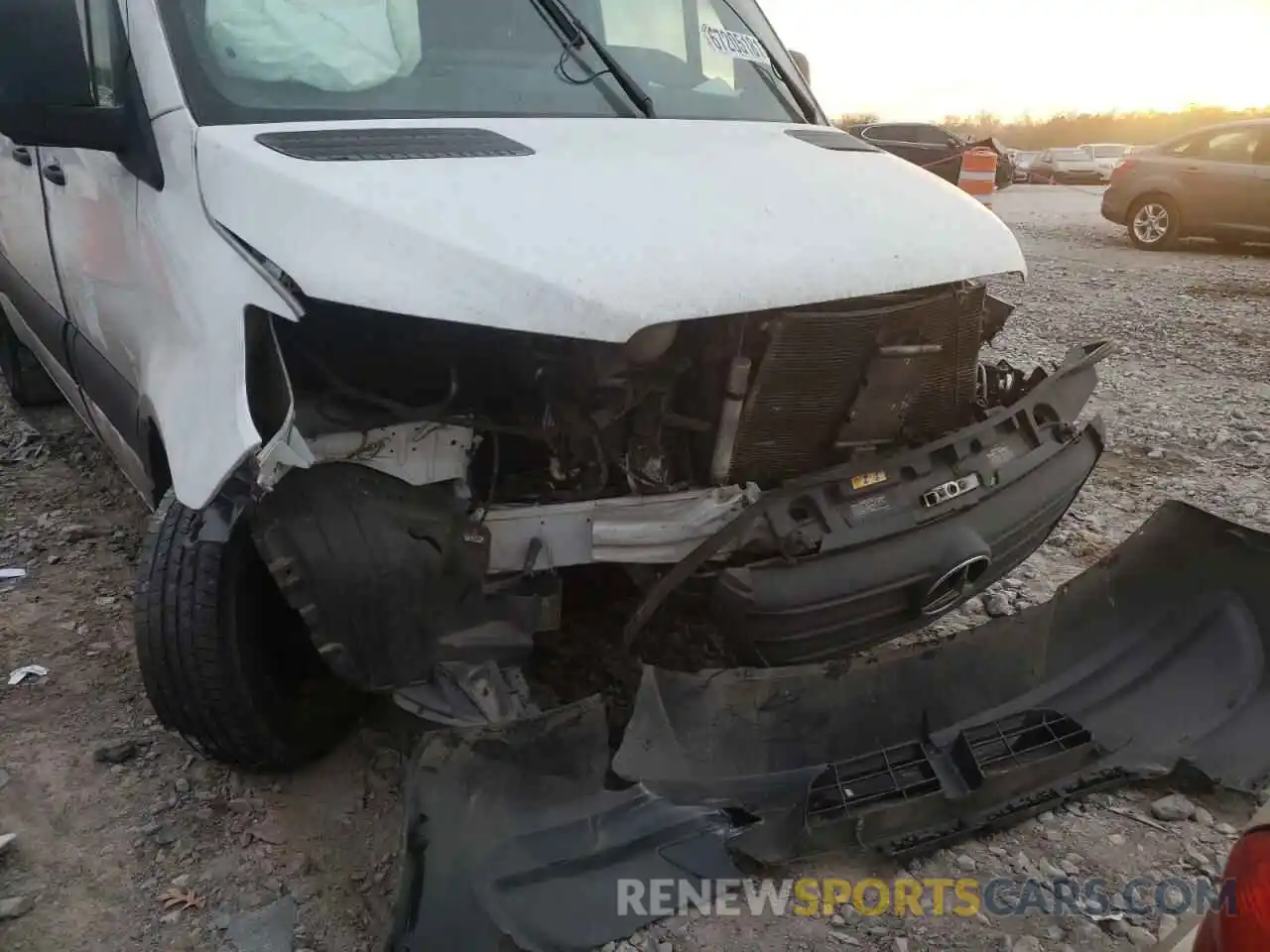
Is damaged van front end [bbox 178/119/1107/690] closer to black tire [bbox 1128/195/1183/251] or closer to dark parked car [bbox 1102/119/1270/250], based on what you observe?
dark parked car [bbox 1102/119/1270/250]

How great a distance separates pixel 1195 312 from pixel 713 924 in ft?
26.6

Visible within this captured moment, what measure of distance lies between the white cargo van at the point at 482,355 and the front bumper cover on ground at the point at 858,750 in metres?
0.21

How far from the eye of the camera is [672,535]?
231 cm

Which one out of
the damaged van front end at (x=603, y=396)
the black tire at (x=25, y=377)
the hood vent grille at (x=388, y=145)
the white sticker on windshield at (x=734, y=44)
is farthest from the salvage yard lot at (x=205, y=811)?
the white sticker on windshield at (x=734, y=44)

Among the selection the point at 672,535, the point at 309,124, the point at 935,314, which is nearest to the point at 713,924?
the point at 672,535

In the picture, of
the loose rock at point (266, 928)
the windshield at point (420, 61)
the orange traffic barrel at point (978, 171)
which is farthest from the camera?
the orange traffic barrel at point (978, 171)

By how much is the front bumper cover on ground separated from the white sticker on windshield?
203 centimetres

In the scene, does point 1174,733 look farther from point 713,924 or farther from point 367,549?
point 367,549

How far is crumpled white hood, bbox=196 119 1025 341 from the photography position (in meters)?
1.87

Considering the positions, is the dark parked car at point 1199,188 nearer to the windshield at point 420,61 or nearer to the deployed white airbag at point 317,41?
the windshield at point 420,61

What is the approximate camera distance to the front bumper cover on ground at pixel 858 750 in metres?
2.09

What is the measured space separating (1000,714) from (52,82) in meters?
2.75

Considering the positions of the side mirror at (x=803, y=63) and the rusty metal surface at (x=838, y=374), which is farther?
the side mirror at (x=803, y=63)

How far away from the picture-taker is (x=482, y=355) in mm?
2252
